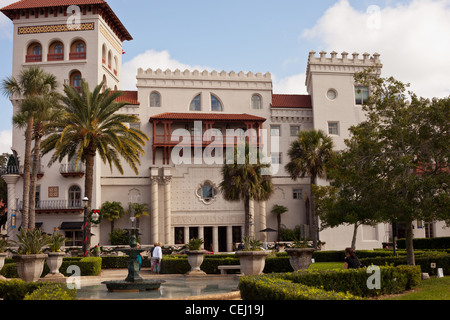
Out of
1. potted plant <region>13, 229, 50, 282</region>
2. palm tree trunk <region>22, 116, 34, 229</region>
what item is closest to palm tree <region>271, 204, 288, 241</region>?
palm tree trunk <region>22, 116, 34, 229</region>

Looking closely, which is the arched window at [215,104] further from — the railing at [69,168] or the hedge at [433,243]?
the hedge at [433,243]

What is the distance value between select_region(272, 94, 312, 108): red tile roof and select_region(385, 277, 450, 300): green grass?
3342 cm

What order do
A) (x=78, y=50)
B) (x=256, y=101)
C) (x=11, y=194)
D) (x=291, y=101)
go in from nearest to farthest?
(x=11, y=194), (x=78, y=50), (x=256, y=101), (x=291, y=101)

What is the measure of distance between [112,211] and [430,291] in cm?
3332

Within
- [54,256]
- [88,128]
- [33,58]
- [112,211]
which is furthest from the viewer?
[33,58]

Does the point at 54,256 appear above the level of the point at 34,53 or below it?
below

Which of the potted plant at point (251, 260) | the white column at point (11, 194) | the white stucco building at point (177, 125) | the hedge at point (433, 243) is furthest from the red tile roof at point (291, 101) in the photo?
the potted plant at point (251, 260)

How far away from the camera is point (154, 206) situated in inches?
1799

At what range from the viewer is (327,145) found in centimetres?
3828

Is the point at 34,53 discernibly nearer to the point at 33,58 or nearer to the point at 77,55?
the point at 33,58

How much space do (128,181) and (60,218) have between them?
6837mm

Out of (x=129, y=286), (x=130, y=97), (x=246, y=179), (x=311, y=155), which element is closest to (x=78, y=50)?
(x=130, y=97)

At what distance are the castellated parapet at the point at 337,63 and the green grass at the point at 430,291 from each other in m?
34.0
